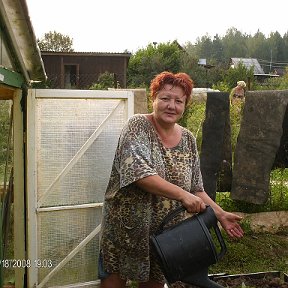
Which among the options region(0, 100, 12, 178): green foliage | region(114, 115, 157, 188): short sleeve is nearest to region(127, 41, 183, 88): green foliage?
region(0, 100, 12, 178): green foliage

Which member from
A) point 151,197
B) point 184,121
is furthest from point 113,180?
point 184,121

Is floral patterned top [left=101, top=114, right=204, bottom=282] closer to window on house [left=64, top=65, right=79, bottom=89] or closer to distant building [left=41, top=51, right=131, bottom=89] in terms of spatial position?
distant building [left=41, top=51, right=131, bottom=89]

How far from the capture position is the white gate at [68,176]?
11.5 ft

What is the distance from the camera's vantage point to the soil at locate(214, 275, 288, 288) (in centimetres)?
385

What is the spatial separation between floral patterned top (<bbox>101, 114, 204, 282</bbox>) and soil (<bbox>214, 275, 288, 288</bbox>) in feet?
4.53

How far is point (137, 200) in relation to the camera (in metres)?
2.59

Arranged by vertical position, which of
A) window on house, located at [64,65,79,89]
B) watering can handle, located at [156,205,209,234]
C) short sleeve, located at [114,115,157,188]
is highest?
window on house, located at [64,65,79,89]

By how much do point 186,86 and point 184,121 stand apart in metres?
8.33

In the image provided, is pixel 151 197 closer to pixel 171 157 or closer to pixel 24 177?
pixel 171 157

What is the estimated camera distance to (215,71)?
3262 centimetres

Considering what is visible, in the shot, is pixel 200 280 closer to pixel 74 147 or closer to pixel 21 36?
pixel 74 147

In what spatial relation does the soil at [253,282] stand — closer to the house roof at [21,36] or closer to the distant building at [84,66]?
the house roof at [21,36]

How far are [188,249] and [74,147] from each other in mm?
1579
